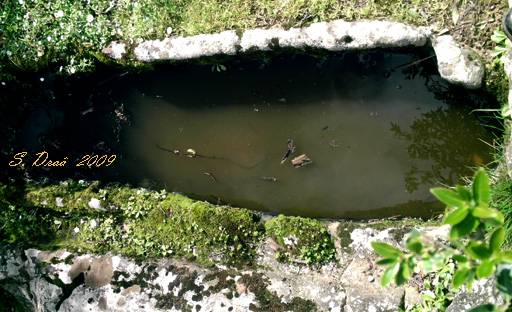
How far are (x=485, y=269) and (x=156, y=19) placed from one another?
345cm

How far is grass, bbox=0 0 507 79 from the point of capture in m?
4.02

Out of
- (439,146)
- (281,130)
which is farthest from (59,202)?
(439,146)

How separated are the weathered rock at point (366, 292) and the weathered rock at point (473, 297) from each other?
1.29 feet

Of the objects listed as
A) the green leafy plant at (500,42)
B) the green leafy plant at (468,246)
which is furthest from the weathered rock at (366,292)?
the green leafy plant at (468,246)

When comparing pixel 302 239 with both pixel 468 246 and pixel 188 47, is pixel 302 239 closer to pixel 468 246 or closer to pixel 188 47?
pixel 188 47

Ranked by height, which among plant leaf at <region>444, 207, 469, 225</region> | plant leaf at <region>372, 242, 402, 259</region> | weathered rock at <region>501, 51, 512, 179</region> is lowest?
weathered rock at <region>501, 51, 512, 179</region>

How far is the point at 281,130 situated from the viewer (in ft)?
15.3

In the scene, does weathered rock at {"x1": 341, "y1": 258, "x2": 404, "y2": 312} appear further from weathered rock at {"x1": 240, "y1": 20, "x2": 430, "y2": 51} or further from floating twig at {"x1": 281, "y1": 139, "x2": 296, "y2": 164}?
weathered rock at {"x1": 240, "y1": 20, "x2": 430, "y2": 51}

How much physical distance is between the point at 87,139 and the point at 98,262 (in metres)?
1.26

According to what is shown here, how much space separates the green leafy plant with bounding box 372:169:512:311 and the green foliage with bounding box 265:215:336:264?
2.35 metres

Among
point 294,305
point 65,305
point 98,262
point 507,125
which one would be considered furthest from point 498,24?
point 65,305

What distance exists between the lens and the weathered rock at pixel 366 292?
388 cm

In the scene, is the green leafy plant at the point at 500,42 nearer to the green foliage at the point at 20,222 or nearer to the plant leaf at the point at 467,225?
the plant leaf at the point at 467,225

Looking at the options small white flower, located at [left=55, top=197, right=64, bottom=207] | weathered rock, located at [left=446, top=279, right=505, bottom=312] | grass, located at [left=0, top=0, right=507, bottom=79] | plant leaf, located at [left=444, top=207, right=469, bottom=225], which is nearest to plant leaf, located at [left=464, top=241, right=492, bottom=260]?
plant leaf, located at [left=444, top=207, right=469, bottom=225]
